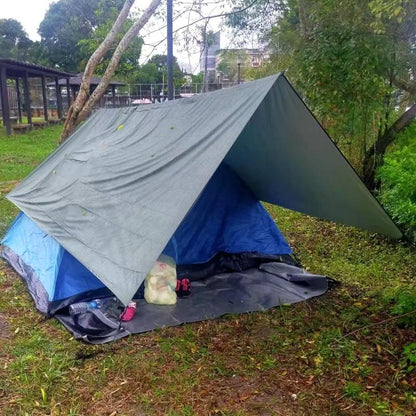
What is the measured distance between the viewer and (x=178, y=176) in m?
2.69

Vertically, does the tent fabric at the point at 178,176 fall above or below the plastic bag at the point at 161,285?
above

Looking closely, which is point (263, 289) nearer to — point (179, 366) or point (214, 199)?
point (214, 199)

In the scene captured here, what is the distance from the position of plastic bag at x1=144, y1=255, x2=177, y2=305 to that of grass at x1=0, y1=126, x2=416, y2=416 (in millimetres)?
363

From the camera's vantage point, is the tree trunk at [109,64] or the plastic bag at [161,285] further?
the tree trunk at [109,64]

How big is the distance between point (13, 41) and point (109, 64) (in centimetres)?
2852

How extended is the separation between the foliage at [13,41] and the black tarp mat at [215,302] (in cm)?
3205

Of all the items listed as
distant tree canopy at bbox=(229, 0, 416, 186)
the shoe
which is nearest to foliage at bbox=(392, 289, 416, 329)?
the shoe

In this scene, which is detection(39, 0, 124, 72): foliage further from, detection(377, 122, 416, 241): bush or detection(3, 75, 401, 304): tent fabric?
detection(377, 122, 416, 241): bush

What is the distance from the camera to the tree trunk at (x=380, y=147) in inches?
202

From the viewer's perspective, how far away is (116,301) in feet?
10.6

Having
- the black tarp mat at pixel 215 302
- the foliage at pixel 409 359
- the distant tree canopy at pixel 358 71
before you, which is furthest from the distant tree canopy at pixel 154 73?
the foliage at pixel 409 359

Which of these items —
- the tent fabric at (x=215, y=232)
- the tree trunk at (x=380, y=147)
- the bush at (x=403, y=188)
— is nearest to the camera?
the bush at (x=403, y=188)

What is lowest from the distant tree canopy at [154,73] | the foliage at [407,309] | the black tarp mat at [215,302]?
the black tarp mat at [215,302]

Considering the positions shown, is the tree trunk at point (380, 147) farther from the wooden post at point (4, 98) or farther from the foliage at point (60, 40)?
the foliage at point (60, 40)
